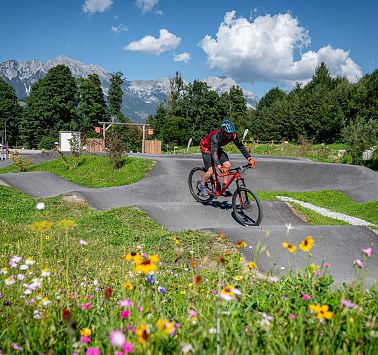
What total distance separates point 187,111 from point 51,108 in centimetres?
2578

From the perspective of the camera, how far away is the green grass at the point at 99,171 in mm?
20297

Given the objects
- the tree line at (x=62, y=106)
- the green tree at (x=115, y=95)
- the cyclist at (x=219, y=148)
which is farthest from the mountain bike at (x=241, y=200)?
the green tree at (x=115, y=95)

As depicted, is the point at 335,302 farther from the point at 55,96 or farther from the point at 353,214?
the point at 55,96

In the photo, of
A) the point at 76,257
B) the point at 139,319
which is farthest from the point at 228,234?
the point at 139,319

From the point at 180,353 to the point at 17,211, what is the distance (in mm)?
10681

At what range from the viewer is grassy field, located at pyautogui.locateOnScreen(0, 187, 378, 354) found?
2.25m

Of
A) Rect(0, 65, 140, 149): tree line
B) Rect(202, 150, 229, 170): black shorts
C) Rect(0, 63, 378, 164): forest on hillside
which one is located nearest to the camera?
Rect(202, 150, 229, 170): black shorts

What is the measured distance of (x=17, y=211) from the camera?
1136 centimetres

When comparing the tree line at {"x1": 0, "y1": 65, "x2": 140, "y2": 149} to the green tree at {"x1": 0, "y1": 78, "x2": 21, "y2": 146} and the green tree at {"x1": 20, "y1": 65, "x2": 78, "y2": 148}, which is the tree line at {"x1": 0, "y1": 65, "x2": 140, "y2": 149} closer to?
the green tree at {"x1": 20, "y1": 65, "x2": 78, "y2": 148}

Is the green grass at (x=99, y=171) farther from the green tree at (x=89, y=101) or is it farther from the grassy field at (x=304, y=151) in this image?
the green tree at (x=89, y=101)

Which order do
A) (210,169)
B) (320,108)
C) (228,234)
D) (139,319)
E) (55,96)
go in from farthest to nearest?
1. (55,96)
2. (320,108)
3. (210,169)
4. (228,234)
5. (139,319)

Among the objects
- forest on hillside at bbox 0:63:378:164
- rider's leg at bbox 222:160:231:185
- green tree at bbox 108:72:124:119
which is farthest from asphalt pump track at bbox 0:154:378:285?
green tree at bbox 108:72:124:119

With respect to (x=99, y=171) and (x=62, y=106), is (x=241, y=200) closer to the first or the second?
(x=99, y=171)

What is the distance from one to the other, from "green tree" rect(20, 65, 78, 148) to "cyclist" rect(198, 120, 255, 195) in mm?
57276
